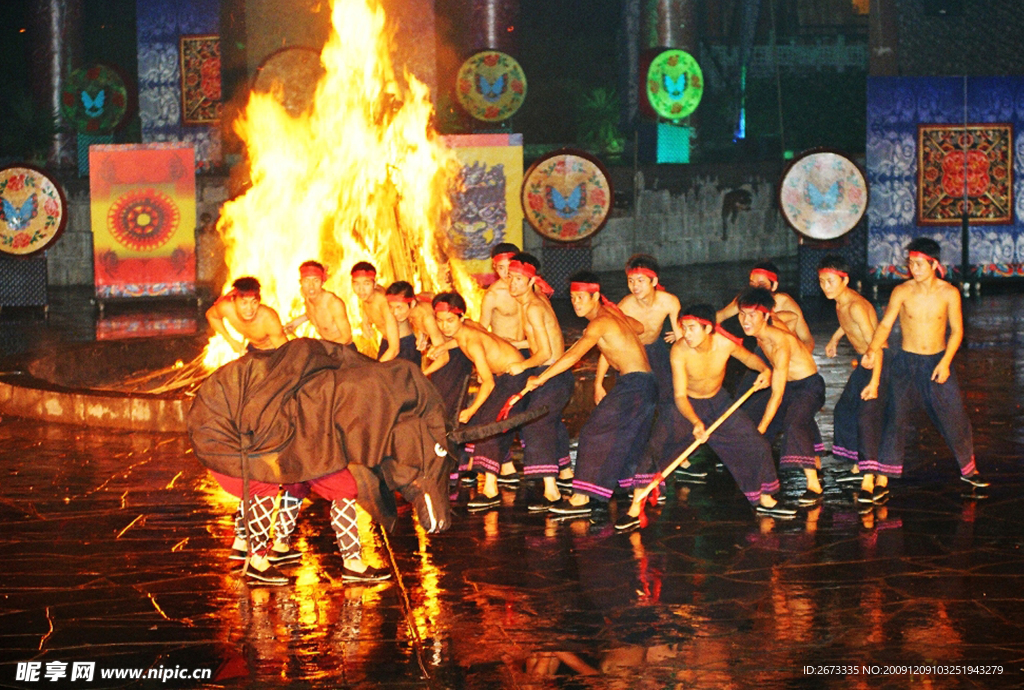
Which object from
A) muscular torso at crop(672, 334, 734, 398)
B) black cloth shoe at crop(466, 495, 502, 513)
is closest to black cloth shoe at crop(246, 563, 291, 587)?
black cloth shoe at crop(466, 495, 502, 513)

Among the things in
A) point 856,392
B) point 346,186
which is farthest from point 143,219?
point 856,392

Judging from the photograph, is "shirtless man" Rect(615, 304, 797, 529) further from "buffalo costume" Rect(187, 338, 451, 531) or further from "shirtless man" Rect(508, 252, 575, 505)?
"buffalo costume" Rect(187, 338, 451, 531)

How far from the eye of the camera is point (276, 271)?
1442 centimetres

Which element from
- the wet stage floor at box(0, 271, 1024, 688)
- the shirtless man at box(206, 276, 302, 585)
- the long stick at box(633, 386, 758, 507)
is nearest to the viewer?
the wet stage floor at box(0, 271, 1024, 688)

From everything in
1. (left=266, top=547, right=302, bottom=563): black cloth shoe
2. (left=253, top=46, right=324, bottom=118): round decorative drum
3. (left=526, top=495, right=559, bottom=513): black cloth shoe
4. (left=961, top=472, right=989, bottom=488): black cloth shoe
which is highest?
(left=253, top=46, right=324, bottom=118): round decorative drum

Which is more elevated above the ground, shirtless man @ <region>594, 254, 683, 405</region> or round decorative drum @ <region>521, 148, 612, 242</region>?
round decorative drum @ <region>521, 148, 612, 242</region>

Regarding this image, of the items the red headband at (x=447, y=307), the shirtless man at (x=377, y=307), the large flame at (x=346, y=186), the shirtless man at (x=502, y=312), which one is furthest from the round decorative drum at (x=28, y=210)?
the red headband at (x=447, y=307)

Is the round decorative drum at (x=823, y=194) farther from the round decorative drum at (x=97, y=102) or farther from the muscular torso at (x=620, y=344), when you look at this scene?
the round decorative drum at (x=97, y=102)

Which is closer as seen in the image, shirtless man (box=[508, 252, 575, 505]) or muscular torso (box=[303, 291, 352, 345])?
shirtless man (box=[508, 252, 575, 505])

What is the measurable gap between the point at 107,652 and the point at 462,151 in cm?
1205

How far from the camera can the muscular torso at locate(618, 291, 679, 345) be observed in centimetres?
924

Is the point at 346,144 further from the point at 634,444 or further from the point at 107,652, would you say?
the point at 107,652

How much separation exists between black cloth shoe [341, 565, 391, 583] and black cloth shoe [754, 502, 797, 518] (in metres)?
2.46

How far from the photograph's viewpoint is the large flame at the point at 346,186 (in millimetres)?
14484
